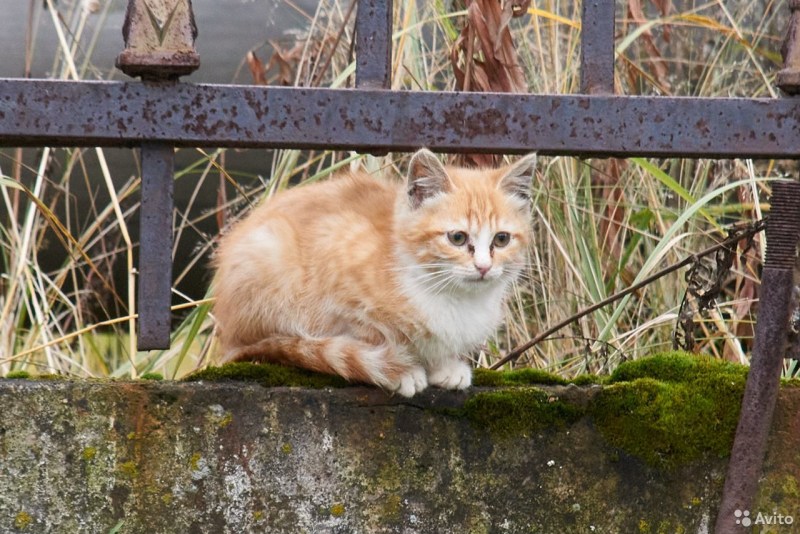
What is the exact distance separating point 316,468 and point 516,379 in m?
0.50

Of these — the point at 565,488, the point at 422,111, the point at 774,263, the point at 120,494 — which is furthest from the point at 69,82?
the point at 774,263

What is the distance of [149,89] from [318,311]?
0.60 m

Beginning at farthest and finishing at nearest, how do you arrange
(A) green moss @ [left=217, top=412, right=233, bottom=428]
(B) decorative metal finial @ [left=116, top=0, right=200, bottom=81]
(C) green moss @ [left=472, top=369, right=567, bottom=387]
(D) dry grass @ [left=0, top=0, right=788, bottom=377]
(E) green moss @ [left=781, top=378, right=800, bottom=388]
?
(D) dry grass @ [left=0, top=0, right=788, bottom=377]
(C) green moss @ [left=472, top=369, right=567, bottom=387]
(E) green moss @ [left=781, top=378, right=800, bottom=388]
(A) green moss @ [left=217, top=412, right=233, bottom=428]
(B) decorative metal finial @ [left=116, top=0, right=200, bottom=81]

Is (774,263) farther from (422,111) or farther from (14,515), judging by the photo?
(14,515)

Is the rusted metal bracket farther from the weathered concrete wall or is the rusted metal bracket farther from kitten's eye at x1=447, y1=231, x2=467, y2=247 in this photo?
kitten's eye at x1=447, y1=231, x2=467, y2=247

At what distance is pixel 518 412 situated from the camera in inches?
76.5

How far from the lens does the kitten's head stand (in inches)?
86.6

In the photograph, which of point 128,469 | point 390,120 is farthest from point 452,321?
point 128,469

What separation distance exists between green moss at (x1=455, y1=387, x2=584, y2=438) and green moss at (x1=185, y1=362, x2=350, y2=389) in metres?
0.26

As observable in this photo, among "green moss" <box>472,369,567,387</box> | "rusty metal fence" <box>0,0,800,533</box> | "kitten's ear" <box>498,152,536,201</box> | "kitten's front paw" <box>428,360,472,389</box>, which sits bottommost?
"green moss" <box>472,369,567,387</box>

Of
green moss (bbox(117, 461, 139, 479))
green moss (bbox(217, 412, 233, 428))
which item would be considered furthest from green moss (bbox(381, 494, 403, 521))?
green moss (bbox(117, 461, 139, 479))

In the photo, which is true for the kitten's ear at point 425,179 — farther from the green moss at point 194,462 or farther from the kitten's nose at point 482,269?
the green moss at point 194,462

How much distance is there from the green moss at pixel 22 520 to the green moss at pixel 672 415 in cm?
104

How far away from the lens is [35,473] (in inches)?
71.6
